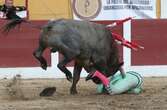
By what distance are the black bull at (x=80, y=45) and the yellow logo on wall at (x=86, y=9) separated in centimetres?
640

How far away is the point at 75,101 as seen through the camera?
10023 mm

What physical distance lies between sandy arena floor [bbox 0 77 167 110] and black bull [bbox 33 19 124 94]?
0.41 m

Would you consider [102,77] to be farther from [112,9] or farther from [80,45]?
[112,9]

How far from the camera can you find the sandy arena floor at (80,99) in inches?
369

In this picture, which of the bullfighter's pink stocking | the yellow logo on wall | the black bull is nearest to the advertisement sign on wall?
the yellow logo on wall

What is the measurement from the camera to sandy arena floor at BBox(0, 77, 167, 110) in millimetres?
9375

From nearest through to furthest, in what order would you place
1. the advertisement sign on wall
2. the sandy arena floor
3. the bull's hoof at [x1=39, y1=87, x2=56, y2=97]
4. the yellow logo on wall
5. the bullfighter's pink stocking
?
the sandy arena floor, the bullfighter's pink stocking, the bull's hoof at [x1=39, y1=87, x2=56, y2=97], the advertisement sign on wall, the yellow logo on wall

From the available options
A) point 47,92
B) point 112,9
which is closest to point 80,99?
point 47,92

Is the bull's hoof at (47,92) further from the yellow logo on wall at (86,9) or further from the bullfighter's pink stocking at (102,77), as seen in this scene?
the yellow logo on wall at (86,9)

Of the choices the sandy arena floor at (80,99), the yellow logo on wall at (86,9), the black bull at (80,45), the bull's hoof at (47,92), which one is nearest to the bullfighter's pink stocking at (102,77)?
the black bull at (80,45)

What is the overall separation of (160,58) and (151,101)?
4546 millimetres

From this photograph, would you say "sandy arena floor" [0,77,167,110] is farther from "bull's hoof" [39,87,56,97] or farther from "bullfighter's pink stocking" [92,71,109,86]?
"bullfighter's pink stocking" [92,71,109,86]

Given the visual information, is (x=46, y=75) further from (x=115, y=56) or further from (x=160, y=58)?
(x=115, y=56)

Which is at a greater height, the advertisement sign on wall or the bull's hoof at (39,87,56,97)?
the advertisement sign on wall
